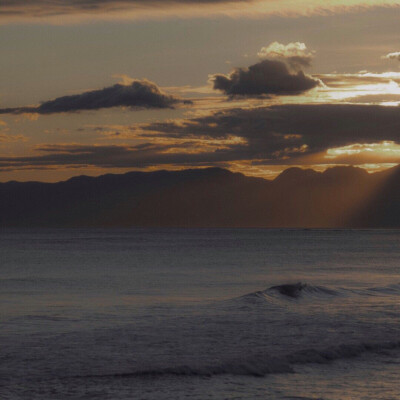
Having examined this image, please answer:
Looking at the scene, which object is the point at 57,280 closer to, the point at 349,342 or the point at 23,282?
the point at 23,282

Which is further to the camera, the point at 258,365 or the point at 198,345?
the point at 198,345

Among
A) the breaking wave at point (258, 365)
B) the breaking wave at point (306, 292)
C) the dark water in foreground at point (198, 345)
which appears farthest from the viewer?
the breaking wave at point (306, 292)

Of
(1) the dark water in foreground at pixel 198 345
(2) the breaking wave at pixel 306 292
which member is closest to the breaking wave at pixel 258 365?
(1) the dark water in foreground at pixel 198 345

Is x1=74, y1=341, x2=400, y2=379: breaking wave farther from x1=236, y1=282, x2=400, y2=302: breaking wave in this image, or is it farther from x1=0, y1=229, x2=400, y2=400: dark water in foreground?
x1=236, y1=282, x2=400, y2=302: breaking wave

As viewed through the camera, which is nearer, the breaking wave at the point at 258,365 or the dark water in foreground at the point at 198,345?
the dark water in foreground at the point at 198,345

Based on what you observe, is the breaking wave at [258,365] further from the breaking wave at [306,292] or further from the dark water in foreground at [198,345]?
the breaking wave at [306,292]

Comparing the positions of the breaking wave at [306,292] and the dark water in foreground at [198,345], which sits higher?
the dark water in foreground at [198,345]

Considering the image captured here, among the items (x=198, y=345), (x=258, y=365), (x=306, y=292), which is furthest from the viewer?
(x=306, y=292)

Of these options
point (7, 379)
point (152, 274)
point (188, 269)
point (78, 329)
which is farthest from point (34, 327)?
point (188, 269)

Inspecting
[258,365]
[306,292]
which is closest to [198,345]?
[258,365]

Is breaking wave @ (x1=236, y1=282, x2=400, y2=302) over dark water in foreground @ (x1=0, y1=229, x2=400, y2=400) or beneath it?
beneath

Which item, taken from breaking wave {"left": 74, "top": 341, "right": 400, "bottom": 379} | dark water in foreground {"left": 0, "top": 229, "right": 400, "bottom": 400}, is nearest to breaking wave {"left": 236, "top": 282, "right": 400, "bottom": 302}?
dark water in foreground {"left": 0, "top": 229, "right": 400, "bottom": 400}

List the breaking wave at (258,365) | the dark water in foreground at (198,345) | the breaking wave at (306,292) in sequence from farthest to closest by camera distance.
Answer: the breaking wave at (306,292) < the breaking wave at (258,365) < the dark water in foreground at (198,345)

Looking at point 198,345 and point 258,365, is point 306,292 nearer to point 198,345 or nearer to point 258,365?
point 198,345
